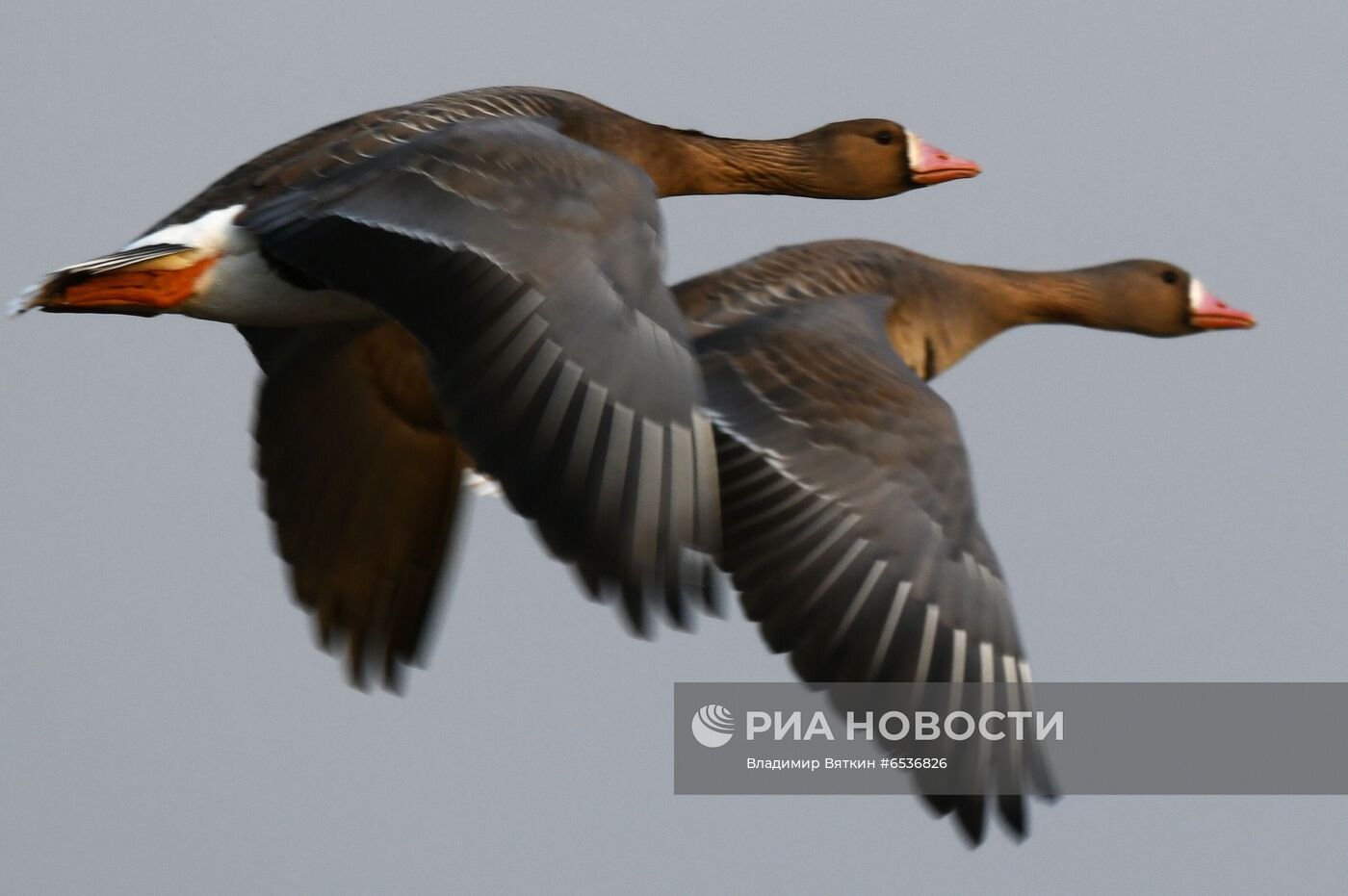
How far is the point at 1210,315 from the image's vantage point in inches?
528

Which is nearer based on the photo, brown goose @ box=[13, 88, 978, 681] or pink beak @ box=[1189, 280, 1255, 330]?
brown goose @ box=[13, 88, 978, 681]

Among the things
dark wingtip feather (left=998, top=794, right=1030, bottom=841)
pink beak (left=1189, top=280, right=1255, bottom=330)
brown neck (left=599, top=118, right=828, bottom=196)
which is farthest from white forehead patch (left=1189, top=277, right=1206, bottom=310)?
dark wingtip feather (left=998, top=794, right=1030, bottom=841)

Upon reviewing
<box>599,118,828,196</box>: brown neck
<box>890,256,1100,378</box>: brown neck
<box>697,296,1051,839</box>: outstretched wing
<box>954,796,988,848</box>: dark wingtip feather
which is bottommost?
<box>954,796,988,848</box>: dark wingtip feather

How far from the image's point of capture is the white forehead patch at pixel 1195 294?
44.0ft

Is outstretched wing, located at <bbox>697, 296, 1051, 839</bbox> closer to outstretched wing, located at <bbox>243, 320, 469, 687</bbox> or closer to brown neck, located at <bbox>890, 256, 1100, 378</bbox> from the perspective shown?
brown neck, located at <bbox>890, 256, 1100, 378</bbox>

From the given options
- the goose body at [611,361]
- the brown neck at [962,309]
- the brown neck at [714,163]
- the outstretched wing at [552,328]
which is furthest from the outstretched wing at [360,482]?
the outstretched wing at [552,328]

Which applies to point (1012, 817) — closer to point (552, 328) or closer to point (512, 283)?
point (552, 328)

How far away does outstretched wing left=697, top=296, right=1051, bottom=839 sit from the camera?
10.3 meters

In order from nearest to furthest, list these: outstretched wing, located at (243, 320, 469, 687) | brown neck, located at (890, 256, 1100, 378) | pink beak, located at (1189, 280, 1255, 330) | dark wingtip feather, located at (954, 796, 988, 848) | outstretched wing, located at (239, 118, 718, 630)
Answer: outstretched wing, located at (239, 118, 718, 630), dark wingtip feather, located at (954, 796, 988, 848), outstretched wing, located at (243, 320, 469, 687), brown neck, located at (890, 256, 1100, 378), pink beak, located at (1189, 280, 1255, 330)

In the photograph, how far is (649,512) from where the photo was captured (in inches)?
355

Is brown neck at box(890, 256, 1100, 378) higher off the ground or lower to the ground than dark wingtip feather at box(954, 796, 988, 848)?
higher

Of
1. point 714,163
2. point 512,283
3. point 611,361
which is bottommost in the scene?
point 611,361

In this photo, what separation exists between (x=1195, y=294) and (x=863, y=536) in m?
3.65

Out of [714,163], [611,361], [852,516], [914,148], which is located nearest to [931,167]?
[914,148]
